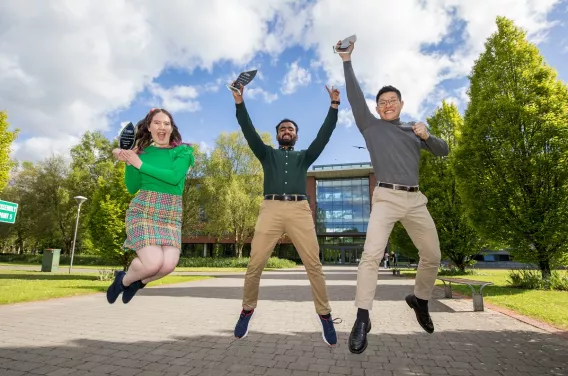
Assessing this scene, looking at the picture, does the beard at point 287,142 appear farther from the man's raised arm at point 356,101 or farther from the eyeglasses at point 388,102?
the eyeglasses at point 388,102

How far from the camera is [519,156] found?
50.8 feet

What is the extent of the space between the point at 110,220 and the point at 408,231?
17.8 meters

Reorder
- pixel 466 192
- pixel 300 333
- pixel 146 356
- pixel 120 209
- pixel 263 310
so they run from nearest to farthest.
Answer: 1. pixel 146 356
2. pixel 300 333
3. pixel 263 310
4. pixel 466 192
5. pixel 120 209

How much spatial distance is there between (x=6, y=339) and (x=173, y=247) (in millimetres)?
5033

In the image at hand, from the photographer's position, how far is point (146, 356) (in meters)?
5.16

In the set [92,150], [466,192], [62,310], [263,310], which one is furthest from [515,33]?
[92,150]

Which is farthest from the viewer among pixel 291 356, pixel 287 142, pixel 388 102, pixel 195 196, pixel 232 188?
pixel 195 196

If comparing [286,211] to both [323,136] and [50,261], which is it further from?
[50,261]

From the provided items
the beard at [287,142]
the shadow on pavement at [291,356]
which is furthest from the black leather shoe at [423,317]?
the beard at [287,142]

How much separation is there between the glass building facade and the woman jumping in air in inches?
2180

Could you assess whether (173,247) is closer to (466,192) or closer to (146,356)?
(146,356)

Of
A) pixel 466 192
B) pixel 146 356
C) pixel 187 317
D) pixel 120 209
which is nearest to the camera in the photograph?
pixel 146 356

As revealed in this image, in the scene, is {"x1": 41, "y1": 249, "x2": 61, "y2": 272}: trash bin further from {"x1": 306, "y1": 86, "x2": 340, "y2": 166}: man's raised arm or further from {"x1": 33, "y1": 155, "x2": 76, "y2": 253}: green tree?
{"x1": 306, "y1": 86, "x2": 340, "y2": 166}: man's raised arm

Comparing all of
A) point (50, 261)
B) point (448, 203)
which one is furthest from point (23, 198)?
point (448, 203)
